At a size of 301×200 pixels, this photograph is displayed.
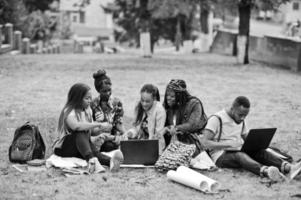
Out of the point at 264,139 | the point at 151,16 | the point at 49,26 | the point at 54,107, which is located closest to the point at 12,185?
the point at 264,139

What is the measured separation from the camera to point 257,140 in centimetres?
847

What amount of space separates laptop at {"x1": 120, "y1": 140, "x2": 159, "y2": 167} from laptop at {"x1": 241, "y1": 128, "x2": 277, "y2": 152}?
1107 millimetres

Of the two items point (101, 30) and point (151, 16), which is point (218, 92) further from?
point (101, 30)

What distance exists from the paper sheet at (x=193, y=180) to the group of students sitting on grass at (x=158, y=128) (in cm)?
86

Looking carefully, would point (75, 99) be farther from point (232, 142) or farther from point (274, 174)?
point (274, 174)

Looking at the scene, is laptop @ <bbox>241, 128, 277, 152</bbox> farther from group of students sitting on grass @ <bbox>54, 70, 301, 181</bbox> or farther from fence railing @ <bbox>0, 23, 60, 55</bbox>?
fence railing @ <bbox>0, 23, 60, 55</bbox>

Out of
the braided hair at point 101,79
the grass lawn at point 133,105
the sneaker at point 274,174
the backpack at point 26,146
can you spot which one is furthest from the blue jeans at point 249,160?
the backpack at point 26,146

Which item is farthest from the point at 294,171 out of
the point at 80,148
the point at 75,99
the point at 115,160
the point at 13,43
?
the point at 13,43

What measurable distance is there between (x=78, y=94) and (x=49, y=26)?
40.6m

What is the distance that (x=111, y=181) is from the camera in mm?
7828

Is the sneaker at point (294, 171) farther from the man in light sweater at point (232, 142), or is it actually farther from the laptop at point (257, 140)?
the laptop at point (257, 140)

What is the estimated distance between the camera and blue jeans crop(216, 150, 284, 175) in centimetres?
828

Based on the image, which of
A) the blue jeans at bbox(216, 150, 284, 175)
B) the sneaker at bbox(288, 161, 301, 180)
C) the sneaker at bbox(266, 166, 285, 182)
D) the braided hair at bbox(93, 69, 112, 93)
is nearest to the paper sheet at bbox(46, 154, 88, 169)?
the braided hair at bbox(93, 69, 112, 93)

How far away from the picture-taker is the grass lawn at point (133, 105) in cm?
744
